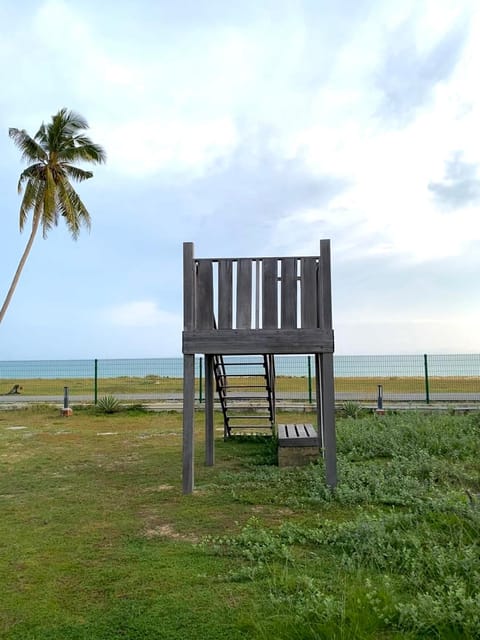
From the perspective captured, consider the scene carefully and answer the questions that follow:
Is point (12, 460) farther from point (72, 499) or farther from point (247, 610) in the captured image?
point (247, 610)

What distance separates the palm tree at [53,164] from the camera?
17.4 m

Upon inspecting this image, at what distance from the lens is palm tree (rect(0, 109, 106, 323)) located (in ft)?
57.2

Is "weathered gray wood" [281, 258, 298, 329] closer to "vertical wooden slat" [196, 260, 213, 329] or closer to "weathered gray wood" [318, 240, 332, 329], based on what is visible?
"weathered gray wood" [318, 240, 332, 329]

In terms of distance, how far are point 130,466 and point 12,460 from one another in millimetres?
1908

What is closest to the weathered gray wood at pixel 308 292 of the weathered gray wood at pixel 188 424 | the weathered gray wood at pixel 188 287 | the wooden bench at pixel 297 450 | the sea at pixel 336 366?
the weathered gray wood at pixel 188 287

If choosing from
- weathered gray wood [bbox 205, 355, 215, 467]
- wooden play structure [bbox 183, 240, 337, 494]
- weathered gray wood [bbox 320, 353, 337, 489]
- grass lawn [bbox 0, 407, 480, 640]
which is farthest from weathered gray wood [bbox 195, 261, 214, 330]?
grass lawn [bbox 0, 407, 480, 640]

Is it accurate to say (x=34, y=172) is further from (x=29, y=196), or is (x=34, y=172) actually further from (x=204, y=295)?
(x=204, y=295)

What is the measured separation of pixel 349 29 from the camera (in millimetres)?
7430

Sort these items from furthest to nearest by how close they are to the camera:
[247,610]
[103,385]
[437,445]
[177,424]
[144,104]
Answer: [103,385]
[177,424]
[144,104]
[437,445]
[247,610]

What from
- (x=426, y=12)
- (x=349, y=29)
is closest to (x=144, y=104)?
(x=349, y=29)

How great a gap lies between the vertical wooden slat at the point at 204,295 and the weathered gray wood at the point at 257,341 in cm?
16

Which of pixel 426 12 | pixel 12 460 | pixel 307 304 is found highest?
pixel 426 12

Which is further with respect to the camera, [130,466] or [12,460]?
[12,460]

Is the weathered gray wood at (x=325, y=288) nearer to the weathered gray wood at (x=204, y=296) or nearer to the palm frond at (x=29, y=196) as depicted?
the weathered gray wood at (x=204, y=296)
